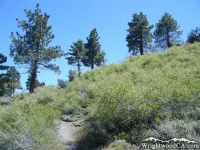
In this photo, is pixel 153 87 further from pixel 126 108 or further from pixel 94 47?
pixel 94 47

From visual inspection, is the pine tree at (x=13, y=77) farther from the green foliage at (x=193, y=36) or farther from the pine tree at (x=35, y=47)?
the green foliage at (x=193, y=36)

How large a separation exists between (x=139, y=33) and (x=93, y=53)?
8435mm

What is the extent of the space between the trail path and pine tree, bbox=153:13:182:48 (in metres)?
24.3

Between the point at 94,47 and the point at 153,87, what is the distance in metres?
22.5

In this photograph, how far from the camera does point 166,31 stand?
92.2ft

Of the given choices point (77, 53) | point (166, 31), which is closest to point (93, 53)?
point (77, 53)

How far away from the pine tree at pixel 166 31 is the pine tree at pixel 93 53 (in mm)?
10283

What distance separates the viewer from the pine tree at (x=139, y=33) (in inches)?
1064

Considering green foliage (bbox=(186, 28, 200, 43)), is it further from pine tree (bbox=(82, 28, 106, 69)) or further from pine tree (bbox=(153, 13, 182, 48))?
pine tree (bbox=(82, 28, 106, 69))

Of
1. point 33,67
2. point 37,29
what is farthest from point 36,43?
point 33,67

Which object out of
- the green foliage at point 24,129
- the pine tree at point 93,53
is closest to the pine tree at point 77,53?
the pine tree at point 93,53

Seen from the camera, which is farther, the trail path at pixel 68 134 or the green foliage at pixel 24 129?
the trail path at pixel 68 134

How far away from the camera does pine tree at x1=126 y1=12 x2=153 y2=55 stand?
88.6 feet

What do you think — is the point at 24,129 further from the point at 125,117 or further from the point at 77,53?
the point at 77,53
